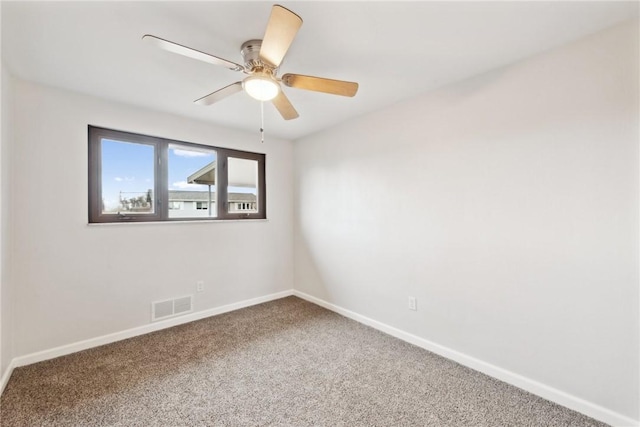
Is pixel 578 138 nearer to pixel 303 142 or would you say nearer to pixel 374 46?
pixel 374 46

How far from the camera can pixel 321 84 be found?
170 cm

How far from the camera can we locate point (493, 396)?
6.02 ft

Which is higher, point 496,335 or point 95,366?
point 496,335

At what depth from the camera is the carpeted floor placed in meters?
1.65

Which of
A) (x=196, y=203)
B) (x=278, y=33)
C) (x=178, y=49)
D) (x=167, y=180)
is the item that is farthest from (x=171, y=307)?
(x=278, y=33)

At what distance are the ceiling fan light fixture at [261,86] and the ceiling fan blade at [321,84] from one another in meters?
0.09

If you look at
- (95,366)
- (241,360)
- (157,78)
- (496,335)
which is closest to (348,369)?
(241,360)

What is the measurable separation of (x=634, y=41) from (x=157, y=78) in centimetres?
303

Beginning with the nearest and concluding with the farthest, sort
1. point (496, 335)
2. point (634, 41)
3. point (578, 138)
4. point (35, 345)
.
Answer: point (634, 41)
point (578, 138)
point (496, 335)
point (35, 345)

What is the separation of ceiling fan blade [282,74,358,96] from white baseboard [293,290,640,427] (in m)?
2.18

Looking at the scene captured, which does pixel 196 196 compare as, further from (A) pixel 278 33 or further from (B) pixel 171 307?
(A) pixel 278 33

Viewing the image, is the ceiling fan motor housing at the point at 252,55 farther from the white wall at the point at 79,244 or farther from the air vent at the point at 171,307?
the air vent at the point at 171,307

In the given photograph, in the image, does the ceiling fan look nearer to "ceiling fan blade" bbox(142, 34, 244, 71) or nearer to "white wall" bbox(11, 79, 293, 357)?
"ceiling fan blade" bbox(142, 34, 244, 71)

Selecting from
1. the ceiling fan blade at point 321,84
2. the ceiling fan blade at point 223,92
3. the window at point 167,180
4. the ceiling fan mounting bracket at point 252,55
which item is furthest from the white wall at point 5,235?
the ceiling fan blade at point 321,84
